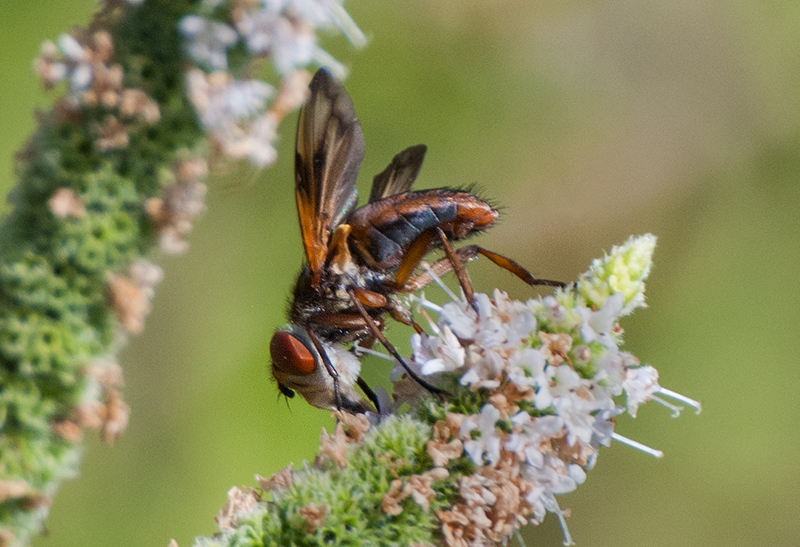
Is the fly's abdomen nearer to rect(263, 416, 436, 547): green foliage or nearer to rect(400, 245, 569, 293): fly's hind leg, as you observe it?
rect(400, 245, 569, 293): fly's hind leg

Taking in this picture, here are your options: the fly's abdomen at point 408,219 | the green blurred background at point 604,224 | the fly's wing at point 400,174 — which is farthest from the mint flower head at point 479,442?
the green blurred background at point 604,224

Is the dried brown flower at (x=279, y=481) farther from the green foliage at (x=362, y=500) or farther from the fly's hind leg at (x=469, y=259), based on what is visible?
the fly's hind leg at (x=469, y=259)

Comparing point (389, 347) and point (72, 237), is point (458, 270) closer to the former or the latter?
point (389, 347)

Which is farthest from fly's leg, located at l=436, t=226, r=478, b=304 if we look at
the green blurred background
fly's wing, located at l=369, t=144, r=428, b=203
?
the green blurred background

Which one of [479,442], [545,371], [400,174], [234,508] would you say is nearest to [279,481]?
[234,508]

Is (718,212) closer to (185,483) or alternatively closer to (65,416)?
(185,483)

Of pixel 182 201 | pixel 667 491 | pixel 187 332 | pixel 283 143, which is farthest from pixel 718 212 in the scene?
pixel 182 201
